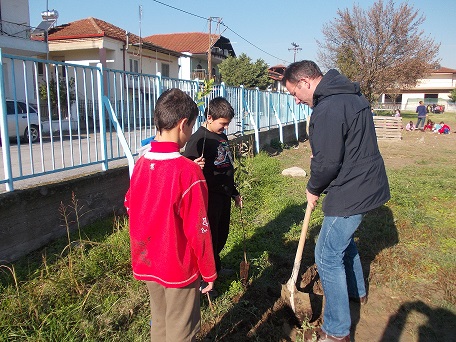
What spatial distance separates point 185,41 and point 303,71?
38010 mm

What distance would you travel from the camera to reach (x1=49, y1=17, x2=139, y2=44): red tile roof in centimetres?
2195

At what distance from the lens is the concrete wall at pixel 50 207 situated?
3385 millimetres

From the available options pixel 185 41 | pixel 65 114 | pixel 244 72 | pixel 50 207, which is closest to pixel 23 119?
pixel 65 114

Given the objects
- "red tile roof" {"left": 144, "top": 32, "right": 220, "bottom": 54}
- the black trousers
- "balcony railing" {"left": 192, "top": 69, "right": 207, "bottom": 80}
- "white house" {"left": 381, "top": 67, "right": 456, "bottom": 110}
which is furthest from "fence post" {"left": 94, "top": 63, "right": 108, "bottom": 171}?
"white house" {"left": 381, "top": 67, "right": 456, "bottom": 110}

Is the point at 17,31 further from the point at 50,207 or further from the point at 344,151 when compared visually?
the point at 344,151

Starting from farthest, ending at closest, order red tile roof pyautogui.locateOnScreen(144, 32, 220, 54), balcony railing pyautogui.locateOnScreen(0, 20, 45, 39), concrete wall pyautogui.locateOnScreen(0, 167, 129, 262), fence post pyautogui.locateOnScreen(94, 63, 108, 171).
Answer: red tile roof pyautogui.locateOnScreen(144, 32, 220, 54)
balcony railing pyautogui.locateOnScreen(0, 20, 45, 39)
fence post pyautogui.locateOnScreen(94, 63, 108, 171)
concrete wall pyautogui.locateOnScreen(0, 167, 129, 262)

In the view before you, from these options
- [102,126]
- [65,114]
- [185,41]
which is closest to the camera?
[65,114]

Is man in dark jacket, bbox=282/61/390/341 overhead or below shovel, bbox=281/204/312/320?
overhead

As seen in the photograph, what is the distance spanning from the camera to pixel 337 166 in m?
2.27

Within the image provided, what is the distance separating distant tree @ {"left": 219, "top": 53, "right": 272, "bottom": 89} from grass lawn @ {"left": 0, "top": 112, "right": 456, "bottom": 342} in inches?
1167

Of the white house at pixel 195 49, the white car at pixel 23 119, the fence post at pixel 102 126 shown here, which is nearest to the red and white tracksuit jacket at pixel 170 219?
the white car at pixel 23 119

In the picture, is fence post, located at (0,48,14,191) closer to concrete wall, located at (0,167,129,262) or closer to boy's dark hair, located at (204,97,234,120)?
concrete wall, located at (0,167,129,262)

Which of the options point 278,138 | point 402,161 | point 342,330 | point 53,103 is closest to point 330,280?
point 342,330

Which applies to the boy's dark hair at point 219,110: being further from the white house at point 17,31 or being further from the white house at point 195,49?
the white house at point 195,49
